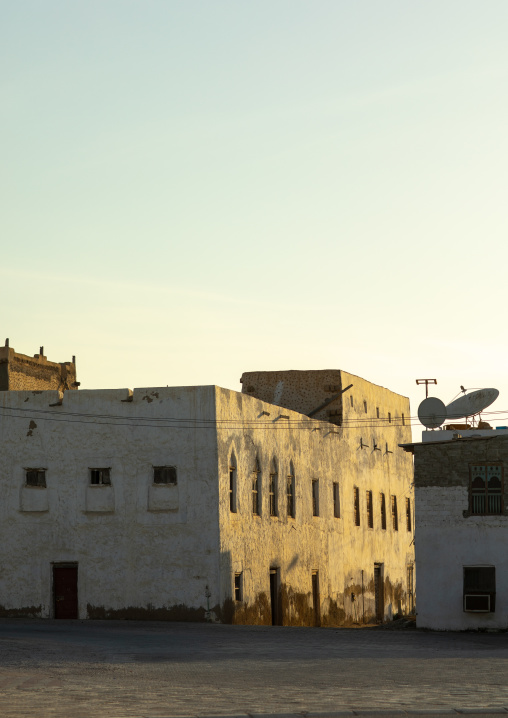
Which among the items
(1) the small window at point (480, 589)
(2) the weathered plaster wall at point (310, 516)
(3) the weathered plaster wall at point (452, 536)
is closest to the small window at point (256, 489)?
(2) the weathered plaster wall at point (310, 516)

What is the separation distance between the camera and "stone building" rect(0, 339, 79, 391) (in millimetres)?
52781

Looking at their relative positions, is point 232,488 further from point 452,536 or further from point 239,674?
point 239,674

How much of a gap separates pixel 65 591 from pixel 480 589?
13168 millimetres

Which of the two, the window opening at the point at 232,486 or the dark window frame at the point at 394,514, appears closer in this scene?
the window opening at the point at 232,486

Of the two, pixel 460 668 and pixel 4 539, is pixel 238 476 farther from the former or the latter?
pixel 460 668

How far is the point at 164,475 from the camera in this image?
119 feet

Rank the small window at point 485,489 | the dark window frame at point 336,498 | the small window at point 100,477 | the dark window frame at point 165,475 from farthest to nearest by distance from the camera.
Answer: the dark window frame at point 336,498 → the small window at point 100,477 → the dark window frame at point 165,475 → the small window at point 485,489

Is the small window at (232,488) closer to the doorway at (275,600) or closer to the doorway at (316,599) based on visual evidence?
the doorway at (275,600)

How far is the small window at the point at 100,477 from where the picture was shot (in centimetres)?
3634

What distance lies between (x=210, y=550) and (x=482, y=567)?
8679 millimetres

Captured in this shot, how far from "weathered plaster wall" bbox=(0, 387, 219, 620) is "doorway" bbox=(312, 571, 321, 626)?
10335 mm

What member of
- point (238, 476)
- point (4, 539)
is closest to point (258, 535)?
point (238, 476)

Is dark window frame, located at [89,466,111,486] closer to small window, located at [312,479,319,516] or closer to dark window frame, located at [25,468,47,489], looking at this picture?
dark window frame, located at [25,468,47,489]

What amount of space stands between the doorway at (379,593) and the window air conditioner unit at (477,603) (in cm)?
2135
